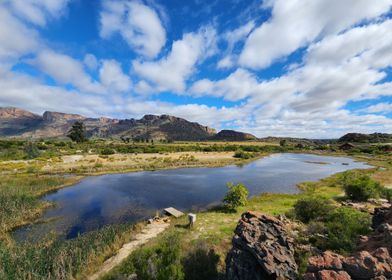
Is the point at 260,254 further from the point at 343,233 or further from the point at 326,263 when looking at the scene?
the point at 343,233

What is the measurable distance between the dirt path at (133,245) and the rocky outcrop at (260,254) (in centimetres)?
605

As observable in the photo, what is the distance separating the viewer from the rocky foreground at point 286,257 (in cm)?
577

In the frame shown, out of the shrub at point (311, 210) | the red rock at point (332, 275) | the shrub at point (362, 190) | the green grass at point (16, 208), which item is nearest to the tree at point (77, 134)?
the green grass at point (16, 208)

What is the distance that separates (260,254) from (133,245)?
846cm

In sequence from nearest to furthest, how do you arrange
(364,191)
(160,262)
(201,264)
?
(160,262), (201,264), (364,191)

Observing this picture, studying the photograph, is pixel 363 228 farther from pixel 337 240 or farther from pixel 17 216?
pixel 17 216

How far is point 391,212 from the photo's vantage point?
9.62m

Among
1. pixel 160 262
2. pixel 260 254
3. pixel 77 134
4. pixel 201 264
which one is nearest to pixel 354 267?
pixel 260 254

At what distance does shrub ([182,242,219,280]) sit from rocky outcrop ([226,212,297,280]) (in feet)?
4.43

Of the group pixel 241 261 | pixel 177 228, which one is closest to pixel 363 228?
pixel 241 261

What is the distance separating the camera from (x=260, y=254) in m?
7.74

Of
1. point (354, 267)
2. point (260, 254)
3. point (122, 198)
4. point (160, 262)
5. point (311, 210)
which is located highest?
point (354, 267)

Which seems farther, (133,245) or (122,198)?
(122,198)

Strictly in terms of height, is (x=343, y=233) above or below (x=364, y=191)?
below
